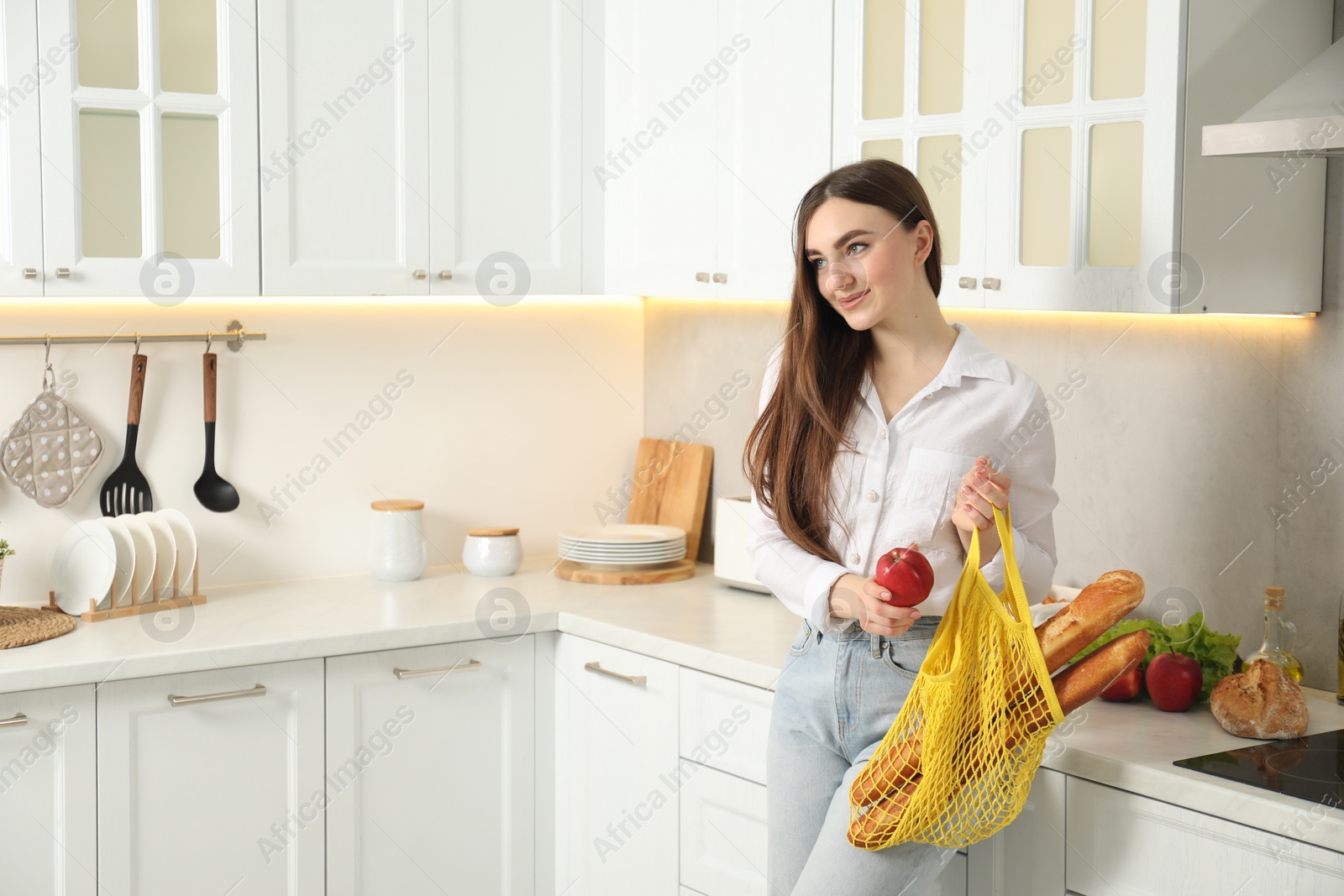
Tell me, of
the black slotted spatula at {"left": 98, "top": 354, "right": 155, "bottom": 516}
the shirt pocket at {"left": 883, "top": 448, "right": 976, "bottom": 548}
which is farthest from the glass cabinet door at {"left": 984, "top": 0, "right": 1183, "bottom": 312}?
the black slotted spatula at {"left": 98, "top": 354, "right": 155, "bottom": 516}

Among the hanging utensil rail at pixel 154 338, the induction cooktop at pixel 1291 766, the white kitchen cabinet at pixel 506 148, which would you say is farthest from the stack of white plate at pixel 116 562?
the induction cooktop at pixel 1291 766

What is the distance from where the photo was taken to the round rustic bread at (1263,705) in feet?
5.97

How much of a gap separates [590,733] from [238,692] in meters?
0.67

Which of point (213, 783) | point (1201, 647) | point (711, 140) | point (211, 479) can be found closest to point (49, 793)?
point (213, 783)

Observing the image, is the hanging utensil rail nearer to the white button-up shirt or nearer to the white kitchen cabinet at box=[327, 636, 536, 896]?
the white kitchen cabinet at box=[327, 636, 536, 896]

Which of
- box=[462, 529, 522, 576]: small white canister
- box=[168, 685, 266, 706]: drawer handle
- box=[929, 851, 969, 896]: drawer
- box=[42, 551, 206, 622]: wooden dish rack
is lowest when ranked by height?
box=[929, 851, 969, 896]: drawer

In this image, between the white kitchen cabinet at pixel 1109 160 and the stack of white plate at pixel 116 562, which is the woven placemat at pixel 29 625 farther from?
the white kitchen cabinet at pixel 1109 160

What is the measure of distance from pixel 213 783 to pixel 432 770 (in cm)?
42

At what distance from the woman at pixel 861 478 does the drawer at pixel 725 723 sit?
0.44 metres

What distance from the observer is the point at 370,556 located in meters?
3.00

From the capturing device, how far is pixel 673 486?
331cm

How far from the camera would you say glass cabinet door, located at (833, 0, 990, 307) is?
86.7 inches

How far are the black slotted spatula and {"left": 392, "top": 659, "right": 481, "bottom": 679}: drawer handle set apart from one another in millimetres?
701

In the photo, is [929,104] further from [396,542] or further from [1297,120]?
[396,542]
